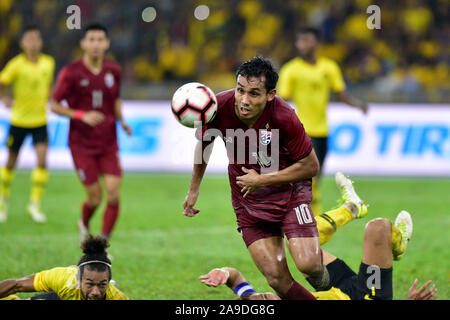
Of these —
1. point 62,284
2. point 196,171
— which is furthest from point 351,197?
point 62,284

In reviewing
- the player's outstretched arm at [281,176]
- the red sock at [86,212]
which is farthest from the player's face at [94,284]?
the red sock at [86,212]

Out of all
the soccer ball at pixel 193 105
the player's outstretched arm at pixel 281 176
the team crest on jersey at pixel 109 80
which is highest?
the team crest on jersey at pixel 109 80

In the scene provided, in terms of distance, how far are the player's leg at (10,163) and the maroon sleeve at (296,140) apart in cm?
613

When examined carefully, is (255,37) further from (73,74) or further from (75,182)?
(73,74)

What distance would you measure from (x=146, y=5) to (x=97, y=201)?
10825mm

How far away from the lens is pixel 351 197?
662cm

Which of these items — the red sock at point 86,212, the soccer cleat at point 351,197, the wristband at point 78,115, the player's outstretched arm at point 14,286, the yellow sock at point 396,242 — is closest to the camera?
the player's outstretched arm at point 14,286

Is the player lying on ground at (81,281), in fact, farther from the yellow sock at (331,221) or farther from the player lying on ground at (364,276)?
the yellow sock at (331,221)

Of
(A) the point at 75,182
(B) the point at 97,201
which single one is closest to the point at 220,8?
(A) the point at 75,182

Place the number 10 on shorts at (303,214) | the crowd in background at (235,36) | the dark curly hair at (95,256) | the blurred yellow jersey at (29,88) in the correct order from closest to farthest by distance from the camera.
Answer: the dark curly hair at (95,256)
the number 10 on shorts at (303,214)
the blurred yellow jersey at (29,88)
the crowd in background at (235,36)

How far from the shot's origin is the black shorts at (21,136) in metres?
10.3


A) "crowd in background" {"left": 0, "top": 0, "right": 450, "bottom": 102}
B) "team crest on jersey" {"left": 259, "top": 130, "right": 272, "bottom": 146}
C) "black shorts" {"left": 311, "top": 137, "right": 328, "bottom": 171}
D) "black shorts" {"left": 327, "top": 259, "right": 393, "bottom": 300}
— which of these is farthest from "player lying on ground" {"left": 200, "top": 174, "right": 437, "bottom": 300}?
"crowd in background" {"left": 0, "top": 0, "right": 450, "bottom": 102}

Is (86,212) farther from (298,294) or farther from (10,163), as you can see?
(298,294)

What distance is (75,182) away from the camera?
43.9ft
